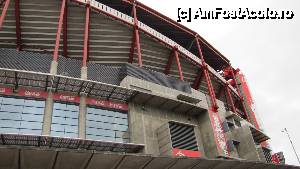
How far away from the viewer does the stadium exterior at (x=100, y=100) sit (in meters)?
19.4

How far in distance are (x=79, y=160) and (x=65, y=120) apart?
7195mm

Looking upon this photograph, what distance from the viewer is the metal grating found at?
63.8 ft

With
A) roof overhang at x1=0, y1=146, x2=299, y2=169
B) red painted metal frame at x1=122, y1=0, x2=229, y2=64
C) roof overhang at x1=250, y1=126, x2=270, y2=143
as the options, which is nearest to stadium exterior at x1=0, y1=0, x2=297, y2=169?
roof overhang at x1=0, y1=146, x2=299, y2=169

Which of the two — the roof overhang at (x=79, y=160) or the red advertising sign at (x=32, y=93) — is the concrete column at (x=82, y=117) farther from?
the roof overhang at (x=79, y=160)

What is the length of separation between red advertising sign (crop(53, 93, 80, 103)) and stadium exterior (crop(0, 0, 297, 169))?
8 cm

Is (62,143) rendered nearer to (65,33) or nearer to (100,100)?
(100,100)

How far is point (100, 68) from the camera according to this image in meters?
26.3

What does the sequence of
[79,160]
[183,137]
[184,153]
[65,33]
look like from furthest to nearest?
[65,33], [183,137], [184,153], [79,160]

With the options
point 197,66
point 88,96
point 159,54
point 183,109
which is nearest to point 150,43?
point 159,54

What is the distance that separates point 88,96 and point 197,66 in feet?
61.2

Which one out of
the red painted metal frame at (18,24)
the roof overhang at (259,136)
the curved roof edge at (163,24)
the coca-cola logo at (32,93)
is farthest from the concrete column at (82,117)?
the roof overhang at (259,136)

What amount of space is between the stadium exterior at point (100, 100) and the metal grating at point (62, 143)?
0.07m

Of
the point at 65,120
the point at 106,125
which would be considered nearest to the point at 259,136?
the point at 106,125

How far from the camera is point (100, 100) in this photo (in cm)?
2552
